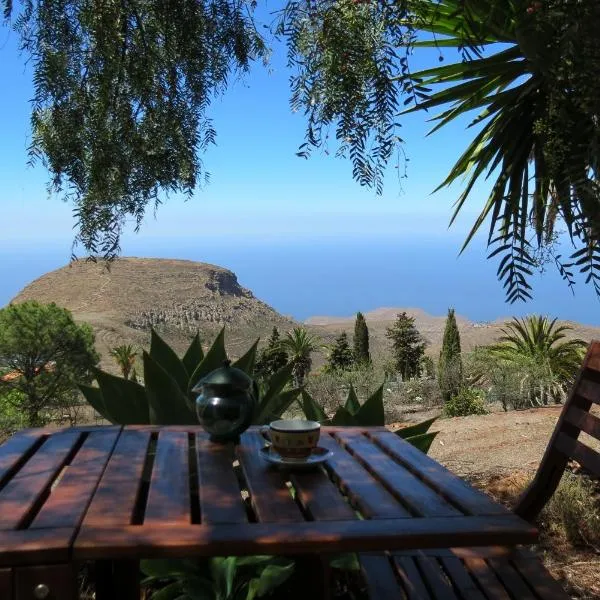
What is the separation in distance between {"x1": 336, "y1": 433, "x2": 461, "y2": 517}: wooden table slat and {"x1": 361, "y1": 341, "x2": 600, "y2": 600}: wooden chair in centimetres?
31

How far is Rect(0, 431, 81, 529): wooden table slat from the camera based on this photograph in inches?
55.6

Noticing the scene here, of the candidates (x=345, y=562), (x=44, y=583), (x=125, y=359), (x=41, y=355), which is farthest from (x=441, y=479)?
(x=125, y=359)

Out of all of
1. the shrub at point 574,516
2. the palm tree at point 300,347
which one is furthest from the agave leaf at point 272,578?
the palm tree at point 300,347

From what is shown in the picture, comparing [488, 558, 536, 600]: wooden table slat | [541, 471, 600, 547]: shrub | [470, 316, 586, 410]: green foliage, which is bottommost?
[470, 316, 586, 410]: green foliage

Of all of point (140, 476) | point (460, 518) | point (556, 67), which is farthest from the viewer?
point (556, 67)

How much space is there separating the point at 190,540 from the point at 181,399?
1326 millimetres

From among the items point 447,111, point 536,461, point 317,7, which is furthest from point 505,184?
point 317,7

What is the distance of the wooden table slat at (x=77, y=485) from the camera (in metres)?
1.38

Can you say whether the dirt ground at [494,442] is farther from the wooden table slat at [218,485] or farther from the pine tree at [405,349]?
the pine tree at [405,349]

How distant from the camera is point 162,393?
102 inches

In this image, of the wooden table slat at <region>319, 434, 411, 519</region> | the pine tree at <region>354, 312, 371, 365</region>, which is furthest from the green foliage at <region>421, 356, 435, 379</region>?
the wooden table slat at <region>319, 434, 411, 519</region>

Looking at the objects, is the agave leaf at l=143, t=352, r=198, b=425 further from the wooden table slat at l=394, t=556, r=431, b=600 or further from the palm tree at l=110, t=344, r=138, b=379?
the palm tree at l=110, t=344, r=138, b=379

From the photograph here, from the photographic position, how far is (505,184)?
14.9ft

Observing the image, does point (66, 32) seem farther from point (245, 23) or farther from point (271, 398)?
point (271, 398)
